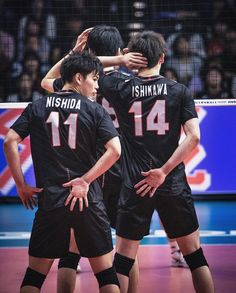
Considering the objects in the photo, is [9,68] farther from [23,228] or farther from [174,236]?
[174,236]

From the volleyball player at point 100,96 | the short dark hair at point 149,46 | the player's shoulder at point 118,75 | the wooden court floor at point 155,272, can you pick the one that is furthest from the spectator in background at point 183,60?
the short dark hair at point 149,46

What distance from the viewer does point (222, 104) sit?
9805 millimetres

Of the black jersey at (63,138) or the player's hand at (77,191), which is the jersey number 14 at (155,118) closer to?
the black jersey at (63,138)

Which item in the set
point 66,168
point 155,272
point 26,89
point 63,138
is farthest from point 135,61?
point 26,89

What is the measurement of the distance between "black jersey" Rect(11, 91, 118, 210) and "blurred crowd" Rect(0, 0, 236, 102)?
6.10 meters

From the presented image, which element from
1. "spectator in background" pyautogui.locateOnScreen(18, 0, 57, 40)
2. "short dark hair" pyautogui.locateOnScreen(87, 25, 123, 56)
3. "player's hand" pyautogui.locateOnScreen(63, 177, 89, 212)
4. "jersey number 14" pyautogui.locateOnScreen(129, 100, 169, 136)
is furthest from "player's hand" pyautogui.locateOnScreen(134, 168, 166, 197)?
"spectator in background" pyautogui.locateOnScreen(18, 0, 57, 40)

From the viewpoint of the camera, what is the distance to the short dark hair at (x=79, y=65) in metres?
5.05

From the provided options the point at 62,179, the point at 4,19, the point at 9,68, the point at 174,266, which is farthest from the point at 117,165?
the point at 4,19

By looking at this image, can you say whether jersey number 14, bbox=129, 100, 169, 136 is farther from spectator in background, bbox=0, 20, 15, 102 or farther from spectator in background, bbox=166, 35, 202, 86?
spectator in background, bbox=0, 20, 15, 102

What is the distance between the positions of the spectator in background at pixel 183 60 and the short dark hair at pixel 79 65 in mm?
6603

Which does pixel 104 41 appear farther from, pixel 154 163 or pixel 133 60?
pixel 154 163

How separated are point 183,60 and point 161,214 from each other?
6.67 metres

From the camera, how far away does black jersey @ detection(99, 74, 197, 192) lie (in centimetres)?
535

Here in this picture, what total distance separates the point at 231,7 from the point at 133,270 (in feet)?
25.5
